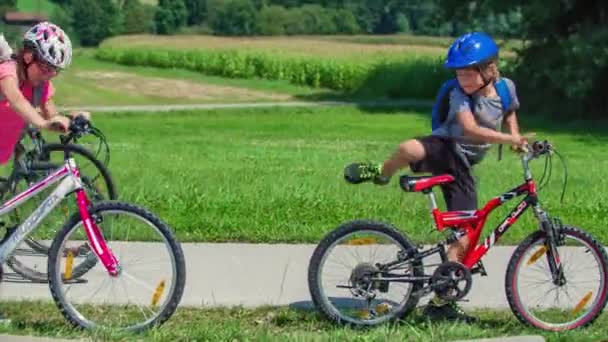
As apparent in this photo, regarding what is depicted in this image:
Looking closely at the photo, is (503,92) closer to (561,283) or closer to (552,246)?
(552,246)

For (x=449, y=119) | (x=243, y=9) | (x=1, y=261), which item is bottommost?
(x=243, y=9)

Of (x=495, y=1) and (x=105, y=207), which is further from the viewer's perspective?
(x=495, y=1)

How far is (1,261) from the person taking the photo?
6062mm

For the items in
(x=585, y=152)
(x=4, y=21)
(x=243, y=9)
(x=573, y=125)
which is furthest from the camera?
(x=243, y=9)

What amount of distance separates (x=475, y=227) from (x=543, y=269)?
411 millimetres

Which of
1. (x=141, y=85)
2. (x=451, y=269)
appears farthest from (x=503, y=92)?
(x=141, y=85)

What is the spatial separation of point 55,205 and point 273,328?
1273mm

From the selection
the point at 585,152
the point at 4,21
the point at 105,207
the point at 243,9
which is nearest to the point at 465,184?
the point at 105,207

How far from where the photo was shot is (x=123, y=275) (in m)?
6.07

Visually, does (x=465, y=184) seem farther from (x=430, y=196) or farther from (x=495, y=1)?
(x=495, y=1)

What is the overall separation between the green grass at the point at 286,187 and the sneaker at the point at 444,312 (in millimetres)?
1818

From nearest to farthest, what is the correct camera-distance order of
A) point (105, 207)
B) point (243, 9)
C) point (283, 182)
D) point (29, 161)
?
point (105, 207), point (29, 161), point (283, 182), point (243, 9)

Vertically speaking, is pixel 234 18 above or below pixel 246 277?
below

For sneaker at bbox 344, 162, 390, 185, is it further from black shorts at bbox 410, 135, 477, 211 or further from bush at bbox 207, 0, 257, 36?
bush at bbox 207, 0, 257, 36
